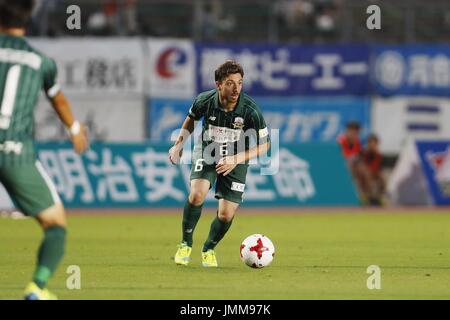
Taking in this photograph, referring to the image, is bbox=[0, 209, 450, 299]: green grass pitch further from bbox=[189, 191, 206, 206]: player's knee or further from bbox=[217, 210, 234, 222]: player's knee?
bbox=[189, 191, 206, 206]: player's knee

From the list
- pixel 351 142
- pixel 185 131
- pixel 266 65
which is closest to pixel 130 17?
pixel 266 65

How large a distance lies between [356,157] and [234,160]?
13.9 metres

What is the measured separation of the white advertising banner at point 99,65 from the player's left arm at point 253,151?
580 inches

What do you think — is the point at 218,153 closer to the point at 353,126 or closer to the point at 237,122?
the point at 237,122

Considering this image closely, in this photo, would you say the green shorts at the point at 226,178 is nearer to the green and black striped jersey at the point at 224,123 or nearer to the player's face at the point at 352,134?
the green and black striped jersey at the point at 224,123

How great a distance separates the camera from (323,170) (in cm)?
2472

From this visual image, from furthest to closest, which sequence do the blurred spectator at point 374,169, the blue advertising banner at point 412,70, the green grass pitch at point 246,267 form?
the blue advertising banner at point 412,70, the blurred spectator at point 374,169, the green grass pitch at point 246,267

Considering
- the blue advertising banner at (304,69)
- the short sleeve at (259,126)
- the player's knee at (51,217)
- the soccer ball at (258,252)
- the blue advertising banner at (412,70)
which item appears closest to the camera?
the player's knee at (51,217)

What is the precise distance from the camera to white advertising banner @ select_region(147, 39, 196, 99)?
27.3 m

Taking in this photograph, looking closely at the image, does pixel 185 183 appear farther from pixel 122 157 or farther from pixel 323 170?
pixel 323 170

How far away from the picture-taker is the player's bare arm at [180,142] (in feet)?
41.9

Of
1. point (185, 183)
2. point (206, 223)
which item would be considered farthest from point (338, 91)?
point (206, 223)

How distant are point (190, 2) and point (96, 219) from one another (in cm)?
836

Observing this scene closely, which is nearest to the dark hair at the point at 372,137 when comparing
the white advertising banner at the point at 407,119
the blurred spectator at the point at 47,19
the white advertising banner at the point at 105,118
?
the white advertising banner at the point at 407,119
